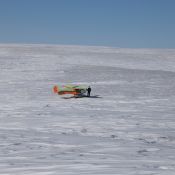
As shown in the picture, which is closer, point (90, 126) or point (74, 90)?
point (90, 126)

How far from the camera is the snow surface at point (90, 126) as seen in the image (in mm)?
5160

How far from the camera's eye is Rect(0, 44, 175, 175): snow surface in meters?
5.16

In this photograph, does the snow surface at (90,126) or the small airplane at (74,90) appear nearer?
the snow surface at (90,126)

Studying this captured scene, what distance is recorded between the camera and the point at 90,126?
9344 millimetres

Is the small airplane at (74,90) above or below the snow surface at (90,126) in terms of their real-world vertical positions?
above

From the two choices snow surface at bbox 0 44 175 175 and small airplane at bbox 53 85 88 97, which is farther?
small airplane at bbox 53 85 88 97

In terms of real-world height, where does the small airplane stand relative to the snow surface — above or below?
above

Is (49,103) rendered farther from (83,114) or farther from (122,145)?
(122,145)

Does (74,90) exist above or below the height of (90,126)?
above

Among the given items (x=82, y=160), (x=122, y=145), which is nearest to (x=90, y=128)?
(x=122, y=145)

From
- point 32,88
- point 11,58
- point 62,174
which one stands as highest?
point 11,58

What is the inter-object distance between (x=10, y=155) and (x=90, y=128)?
11.4 ft

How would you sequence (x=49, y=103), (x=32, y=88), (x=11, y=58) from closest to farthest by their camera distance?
(x=49, y=103), (x=32, y=88), (x=11, y=58)

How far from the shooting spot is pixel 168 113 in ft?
38.4
